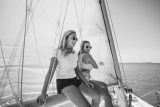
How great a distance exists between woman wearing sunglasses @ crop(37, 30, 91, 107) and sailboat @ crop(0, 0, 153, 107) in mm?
978

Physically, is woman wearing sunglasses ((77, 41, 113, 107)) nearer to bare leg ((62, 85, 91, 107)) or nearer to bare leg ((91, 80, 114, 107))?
bare leg ((91, 80, 114, 107))

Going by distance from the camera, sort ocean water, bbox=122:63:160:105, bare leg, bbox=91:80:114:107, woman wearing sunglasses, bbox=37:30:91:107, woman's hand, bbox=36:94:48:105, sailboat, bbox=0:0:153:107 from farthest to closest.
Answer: ocean water, bbox=122:63:160:105, sailboat, bbox=0:0:153:107, bare leg, bbox=91:80:114:107, woman wearing sunglasses, bbox=37:30:91:107, woman's hand, bbox=36:94:48:105

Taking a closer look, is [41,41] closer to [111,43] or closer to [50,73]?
[111,43]

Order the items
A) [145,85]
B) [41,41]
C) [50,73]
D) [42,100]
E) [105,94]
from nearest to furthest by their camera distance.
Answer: [42,100]
[50,73]
[105,94]
[41,41]
[145,85]

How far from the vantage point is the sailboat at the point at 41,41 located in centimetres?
269

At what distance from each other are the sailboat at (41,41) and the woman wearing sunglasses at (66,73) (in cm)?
98

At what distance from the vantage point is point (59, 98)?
60.1 inches

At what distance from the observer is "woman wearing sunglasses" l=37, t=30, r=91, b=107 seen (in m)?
1.54

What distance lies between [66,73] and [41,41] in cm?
163

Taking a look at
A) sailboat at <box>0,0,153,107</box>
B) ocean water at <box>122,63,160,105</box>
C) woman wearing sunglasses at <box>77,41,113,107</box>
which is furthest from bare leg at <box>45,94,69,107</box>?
ocean water at <box>122,63,160,105</box>

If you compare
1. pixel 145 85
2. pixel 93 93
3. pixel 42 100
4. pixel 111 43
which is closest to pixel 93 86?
pixel 93 93

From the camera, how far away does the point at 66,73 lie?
1.76m

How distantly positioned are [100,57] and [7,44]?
2.09m

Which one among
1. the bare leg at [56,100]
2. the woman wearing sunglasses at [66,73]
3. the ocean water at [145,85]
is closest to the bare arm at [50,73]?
the woman wearing sunglasses at [66,73]
